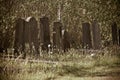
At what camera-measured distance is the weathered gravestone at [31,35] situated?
12.3ft

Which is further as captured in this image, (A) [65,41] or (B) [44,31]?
(A) [65,41]

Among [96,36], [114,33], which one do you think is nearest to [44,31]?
[96,36]

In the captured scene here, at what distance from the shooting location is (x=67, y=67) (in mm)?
3148

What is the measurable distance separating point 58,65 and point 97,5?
2057mm

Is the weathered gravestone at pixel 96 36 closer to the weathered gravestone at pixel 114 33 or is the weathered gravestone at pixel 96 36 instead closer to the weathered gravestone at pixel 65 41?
the weathered gravestone at pixel 114 33

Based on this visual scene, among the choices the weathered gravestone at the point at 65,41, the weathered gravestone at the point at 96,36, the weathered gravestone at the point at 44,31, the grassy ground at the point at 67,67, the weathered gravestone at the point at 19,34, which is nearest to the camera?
the grassy ground at the point at 67,67

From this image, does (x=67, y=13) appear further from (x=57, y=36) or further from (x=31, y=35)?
(x=31, y=35)

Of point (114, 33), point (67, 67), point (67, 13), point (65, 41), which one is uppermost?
point (67, 13)

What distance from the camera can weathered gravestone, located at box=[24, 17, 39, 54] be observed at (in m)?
3.74

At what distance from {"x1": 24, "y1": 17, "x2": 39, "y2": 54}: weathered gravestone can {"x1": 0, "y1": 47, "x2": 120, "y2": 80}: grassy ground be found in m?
0.19

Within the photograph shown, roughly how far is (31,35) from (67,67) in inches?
34.6

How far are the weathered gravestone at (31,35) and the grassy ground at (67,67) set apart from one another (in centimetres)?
19

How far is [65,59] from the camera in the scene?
348cm

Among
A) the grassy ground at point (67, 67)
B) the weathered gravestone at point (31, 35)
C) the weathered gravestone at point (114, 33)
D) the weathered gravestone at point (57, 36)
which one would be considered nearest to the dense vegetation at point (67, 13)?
the weathered gravestone at point (114, 33)
